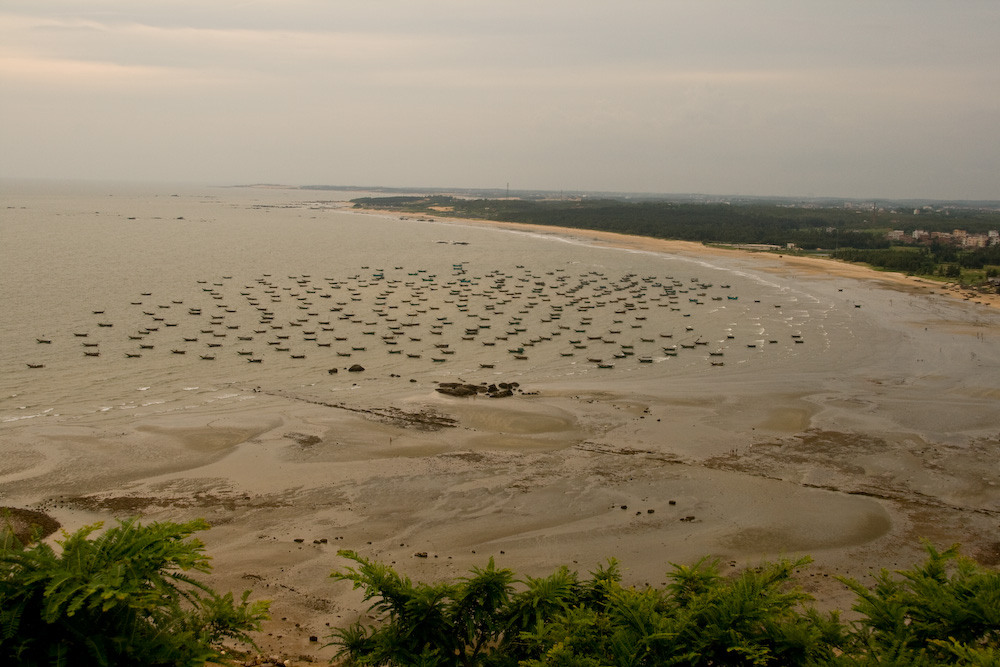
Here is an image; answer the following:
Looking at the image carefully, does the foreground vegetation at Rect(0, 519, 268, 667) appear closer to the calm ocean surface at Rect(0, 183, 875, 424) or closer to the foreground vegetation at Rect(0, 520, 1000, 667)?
the foreground vegetation at Rect(0, 520, 1000, 667)

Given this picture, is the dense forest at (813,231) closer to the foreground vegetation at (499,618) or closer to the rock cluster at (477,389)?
the rock cluster at (477,389)

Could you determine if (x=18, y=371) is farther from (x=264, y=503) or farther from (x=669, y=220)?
(x=669, y=220)

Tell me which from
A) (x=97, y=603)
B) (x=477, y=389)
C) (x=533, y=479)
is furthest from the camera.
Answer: (x=477, y=389)

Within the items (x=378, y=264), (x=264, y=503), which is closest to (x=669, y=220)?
(x=378, y=264)

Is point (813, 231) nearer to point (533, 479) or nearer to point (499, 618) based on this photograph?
point (533, 479)

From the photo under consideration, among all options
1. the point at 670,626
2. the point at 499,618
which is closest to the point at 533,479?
the point at 499,618

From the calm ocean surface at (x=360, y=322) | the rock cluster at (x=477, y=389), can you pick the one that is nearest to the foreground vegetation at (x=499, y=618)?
the rock cluster at (x=477, y=389)

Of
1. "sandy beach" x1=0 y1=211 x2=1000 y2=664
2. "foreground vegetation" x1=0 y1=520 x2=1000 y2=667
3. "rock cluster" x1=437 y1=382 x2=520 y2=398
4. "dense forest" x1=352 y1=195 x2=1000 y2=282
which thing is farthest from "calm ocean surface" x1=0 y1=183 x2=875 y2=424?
"dense forest" x1=352 y1=195 x2=1000 y2=282
